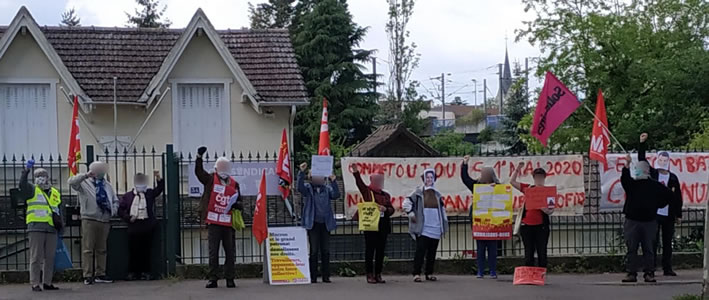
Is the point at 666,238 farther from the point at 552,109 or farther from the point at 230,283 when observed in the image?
the point at 230,283

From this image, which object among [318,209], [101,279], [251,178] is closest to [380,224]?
[318,209]

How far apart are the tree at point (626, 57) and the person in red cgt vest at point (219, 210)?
16.6 meters

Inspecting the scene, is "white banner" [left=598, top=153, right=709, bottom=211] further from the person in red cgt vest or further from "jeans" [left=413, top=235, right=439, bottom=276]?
the person in red cgt vest

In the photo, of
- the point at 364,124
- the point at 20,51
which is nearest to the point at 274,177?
the point at 20,51

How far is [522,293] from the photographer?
1116cm

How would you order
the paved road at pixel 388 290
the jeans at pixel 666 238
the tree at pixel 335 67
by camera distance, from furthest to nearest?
1. the tree at pixel 335 67
2. the jeans at pixel 666 238
3. the paved road at pixel 388 290

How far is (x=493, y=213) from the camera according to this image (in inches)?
489

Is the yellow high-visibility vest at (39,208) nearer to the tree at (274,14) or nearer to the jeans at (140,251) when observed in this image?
the jeans at (140,251)

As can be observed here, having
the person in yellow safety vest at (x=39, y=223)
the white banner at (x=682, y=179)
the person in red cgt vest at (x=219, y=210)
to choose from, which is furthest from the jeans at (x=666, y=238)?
the person in yellow safety vest at (x=39, y=223)

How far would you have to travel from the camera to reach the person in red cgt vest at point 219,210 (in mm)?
11523

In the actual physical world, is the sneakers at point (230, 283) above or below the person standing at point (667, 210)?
below

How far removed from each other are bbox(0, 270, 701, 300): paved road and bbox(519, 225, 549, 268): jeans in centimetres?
42

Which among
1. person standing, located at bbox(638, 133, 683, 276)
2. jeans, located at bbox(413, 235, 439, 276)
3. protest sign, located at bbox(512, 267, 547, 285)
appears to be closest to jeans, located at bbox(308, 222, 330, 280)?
jeans, located at bbox(413, 235, 439, 276)

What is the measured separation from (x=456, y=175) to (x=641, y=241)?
2979 millimetres
